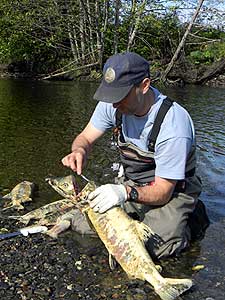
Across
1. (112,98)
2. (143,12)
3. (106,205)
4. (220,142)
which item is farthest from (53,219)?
(143,12)

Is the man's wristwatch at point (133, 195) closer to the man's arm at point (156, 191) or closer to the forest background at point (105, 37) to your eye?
the man's arm at point (156, 191)

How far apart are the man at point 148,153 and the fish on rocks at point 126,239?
0.17m

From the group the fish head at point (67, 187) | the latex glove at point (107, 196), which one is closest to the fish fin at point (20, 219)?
the fish head at point (67, 187)

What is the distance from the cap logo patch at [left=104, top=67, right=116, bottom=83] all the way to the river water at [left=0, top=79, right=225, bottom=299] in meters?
2.17

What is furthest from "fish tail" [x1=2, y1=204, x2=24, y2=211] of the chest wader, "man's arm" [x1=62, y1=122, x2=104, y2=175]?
the chest wader

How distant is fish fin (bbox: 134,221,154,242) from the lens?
445 cm

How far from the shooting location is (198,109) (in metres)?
16.0

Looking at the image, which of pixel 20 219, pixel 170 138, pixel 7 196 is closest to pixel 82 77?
pixel 7 196

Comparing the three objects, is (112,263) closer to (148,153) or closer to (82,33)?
(148,153)

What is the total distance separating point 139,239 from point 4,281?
132 cm

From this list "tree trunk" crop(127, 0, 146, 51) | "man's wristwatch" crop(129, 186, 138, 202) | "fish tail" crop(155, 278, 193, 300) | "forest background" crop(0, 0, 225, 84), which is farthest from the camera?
"forest background" crop(0, 0, 225, 84)

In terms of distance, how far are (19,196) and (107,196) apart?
254cm

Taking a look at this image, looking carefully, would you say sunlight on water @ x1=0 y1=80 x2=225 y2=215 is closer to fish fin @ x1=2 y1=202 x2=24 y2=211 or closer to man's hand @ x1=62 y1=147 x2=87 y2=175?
fish fin @ x1=2 y1=202 x2=24 y2=211

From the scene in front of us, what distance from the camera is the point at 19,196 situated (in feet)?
21.0
